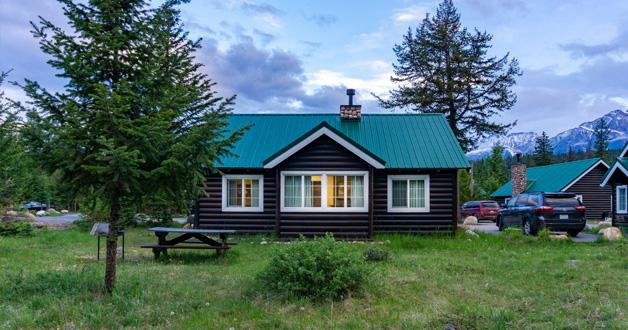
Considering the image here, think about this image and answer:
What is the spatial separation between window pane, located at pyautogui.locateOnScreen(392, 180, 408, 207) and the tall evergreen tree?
1177 cm

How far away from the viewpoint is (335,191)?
58.3ft

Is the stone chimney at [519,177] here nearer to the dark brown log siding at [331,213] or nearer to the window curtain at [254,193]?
the dark brown log siding at [331,213]

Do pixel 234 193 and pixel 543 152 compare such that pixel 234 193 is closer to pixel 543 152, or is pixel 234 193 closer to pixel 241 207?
pixel 241 207

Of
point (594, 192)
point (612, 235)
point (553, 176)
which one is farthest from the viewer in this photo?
point (553, 176)

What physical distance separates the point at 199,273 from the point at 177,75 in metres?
4.43

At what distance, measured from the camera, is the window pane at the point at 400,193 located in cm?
1880

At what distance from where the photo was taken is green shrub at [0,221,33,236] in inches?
771

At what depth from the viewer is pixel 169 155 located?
7.57 meters

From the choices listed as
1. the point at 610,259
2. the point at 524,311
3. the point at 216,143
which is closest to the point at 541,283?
the point at 524,311

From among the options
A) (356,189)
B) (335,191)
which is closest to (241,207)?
(335,191)

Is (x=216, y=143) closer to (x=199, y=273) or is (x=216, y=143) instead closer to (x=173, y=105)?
(x=173, y=105)

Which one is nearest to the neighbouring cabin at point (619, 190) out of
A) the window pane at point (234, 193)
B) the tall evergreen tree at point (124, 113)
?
the window pane at point (234, 193)

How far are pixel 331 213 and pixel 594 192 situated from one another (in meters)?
27.3

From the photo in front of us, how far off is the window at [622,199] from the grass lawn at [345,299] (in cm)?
1248
